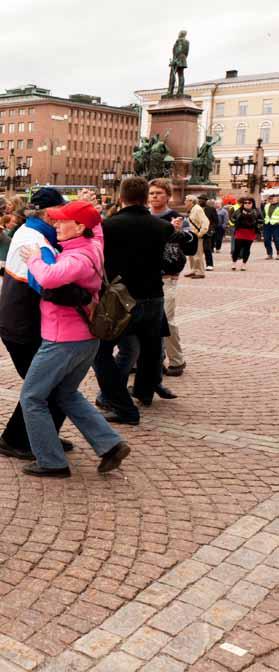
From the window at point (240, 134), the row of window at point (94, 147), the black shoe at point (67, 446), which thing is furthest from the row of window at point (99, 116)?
the black shoe at point (67, 446)

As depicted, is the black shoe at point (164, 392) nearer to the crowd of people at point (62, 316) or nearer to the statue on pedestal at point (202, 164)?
the crowd of people at point (62, 316)

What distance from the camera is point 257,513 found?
477cm

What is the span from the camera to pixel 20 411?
564cm

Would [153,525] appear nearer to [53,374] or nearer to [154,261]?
[53,374]

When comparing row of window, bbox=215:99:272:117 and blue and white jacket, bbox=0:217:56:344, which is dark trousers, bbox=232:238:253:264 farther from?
row of window, bbox=215:99:272:117

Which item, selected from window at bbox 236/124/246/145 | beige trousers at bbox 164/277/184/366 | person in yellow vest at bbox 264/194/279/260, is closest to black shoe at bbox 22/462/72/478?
beige trousers at bbox 164/277/184/366

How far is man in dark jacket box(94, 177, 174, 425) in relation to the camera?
259 inches

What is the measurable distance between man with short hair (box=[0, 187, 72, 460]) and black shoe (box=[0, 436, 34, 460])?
12.5 inches

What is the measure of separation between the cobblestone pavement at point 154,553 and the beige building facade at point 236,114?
314ft

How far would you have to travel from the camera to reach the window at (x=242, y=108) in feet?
330

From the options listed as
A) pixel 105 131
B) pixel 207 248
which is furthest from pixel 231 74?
pixel 207 248

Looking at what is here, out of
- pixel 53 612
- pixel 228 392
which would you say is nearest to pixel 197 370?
pixel 228 392

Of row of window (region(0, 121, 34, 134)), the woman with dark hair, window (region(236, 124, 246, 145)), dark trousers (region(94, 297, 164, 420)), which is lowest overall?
dark trousers (region(94, 297, 164, 420))

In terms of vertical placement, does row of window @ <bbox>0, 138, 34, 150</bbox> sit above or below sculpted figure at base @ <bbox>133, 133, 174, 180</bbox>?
above
